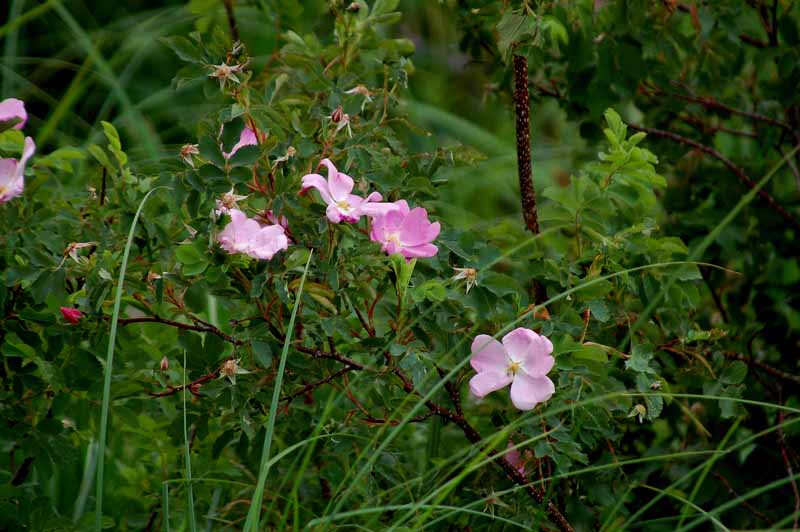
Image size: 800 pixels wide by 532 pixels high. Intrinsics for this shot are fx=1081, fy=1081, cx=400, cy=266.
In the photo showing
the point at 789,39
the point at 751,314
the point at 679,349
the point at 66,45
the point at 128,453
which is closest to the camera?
the point at 679,349

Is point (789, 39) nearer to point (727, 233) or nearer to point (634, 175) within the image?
point (727, 233)

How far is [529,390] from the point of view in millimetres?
1102

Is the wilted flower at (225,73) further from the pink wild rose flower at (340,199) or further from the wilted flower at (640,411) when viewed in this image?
the wilted flower at (640,411)

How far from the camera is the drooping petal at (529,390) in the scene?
3.59ft

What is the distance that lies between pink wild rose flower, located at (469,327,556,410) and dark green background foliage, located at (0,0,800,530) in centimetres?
3

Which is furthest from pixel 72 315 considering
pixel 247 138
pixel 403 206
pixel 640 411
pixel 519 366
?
pixel 640 411

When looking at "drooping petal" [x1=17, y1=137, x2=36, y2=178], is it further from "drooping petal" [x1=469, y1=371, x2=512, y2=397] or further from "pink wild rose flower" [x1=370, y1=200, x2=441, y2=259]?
"drooping petal" [x1=469, y1=371, x2=512, y2=397]

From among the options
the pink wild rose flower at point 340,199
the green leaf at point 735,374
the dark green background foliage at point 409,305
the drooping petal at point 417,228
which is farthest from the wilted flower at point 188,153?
the green leaf at point 735,374

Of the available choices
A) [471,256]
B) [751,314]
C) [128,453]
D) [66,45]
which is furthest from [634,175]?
[66,45]

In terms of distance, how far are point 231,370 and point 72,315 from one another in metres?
0.18

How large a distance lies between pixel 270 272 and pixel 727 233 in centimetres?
81

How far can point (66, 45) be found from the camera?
3340 millimetres

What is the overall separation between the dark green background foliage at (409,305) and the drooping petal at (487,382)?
0.05m

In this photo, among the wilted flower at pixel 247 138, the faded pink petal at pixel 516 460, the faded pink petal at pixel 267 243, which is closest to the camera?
the faded pink petal at pixel 267 243
